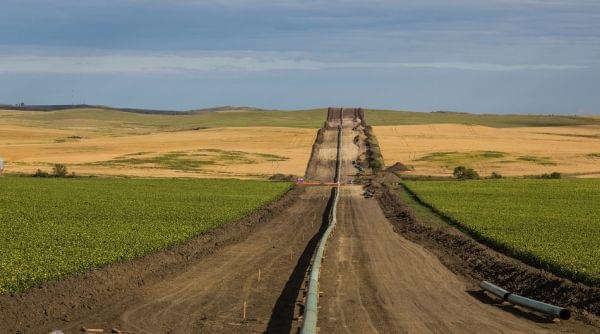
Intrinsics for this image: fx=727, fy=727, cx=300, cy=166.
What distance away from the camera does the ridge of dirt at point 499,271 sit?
23.7 meters

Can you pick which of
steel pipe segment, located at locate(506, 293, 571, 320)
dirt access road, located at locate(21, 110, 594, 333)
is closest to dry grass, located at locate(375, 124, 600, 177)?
dirt access road, located at locate(21, 110, 594, 333)

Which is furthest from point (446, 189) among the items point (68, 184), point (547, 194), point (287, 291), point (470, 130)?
point (470, 130)

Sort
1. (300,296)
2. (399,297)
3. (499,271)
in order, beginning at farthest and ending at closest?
(499,271) → (399,297) → (300,296)

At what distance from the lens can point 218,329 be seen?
1980 cm

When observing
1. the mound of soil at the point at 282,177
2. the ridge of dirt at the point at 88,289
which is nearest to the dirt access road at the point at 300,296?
the ridge of dirt at the point at 88,289

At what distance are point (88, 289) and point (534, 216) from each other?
33.4 metres

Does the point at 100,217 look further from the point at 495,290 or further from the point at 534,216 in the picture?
the point at 534,216

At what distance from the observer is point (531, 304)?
2250 centimetres

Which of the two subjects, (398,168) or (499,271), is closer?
(499,271)

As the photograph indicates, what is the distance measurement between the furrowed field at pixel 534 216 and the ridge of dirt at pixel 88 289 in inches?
592

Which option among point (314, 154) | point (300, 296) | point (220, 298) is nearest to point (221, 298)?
point (220, 298)

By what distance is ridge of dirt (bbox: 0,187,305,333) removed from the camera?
2028 centimetres

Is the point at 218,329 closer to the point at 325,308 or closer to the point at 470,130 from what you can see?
the point at 325,308

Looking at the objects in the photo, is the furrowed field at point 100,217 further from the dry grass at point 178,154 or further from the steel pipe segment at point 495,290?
the dry grass at point 178,154
